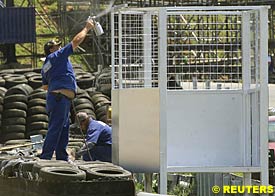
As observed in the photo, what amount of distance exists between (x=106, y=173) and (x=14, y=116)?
14.9 metres

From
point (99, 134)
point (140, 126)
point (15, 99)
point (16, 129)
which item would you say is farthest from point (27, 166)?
point (15, 99)

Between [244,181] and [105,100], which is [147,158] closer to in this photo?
[244,181]

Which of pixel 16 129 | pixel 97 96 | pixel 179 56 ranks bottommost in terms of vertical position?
pixel 16 129

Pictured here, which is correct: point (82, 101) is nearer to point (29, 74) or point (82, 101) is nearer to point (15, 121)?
point (15, 121)

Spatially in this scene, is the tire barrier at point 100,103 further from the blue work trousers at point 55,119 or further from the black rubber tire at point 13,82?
the blue work trousers at point 55,119

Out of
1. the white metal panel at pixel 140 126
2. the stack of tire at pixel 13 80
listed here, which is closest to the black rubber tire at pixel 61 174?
the white metal panel at pixel 140 126

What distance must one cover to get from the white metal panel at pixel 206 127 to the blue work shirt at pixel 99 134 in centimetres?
239

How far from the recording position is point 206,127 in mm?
10609

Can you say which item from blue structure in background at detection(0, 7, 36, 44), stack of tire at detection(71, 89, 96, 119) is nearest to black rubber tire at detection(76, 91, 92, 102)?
stack of tire at detection(71, 89, 96, 119)

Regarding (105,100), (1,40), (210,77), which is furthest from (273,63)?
(210,77)

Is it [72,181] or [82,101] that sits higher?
[82,101]

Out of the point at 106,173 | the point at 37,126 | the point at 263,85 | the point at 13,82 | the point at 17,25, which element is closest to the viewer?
the point at 106,173

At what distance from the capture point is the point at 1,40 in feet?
129

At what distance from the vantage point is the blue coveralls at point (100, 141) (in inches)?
498
